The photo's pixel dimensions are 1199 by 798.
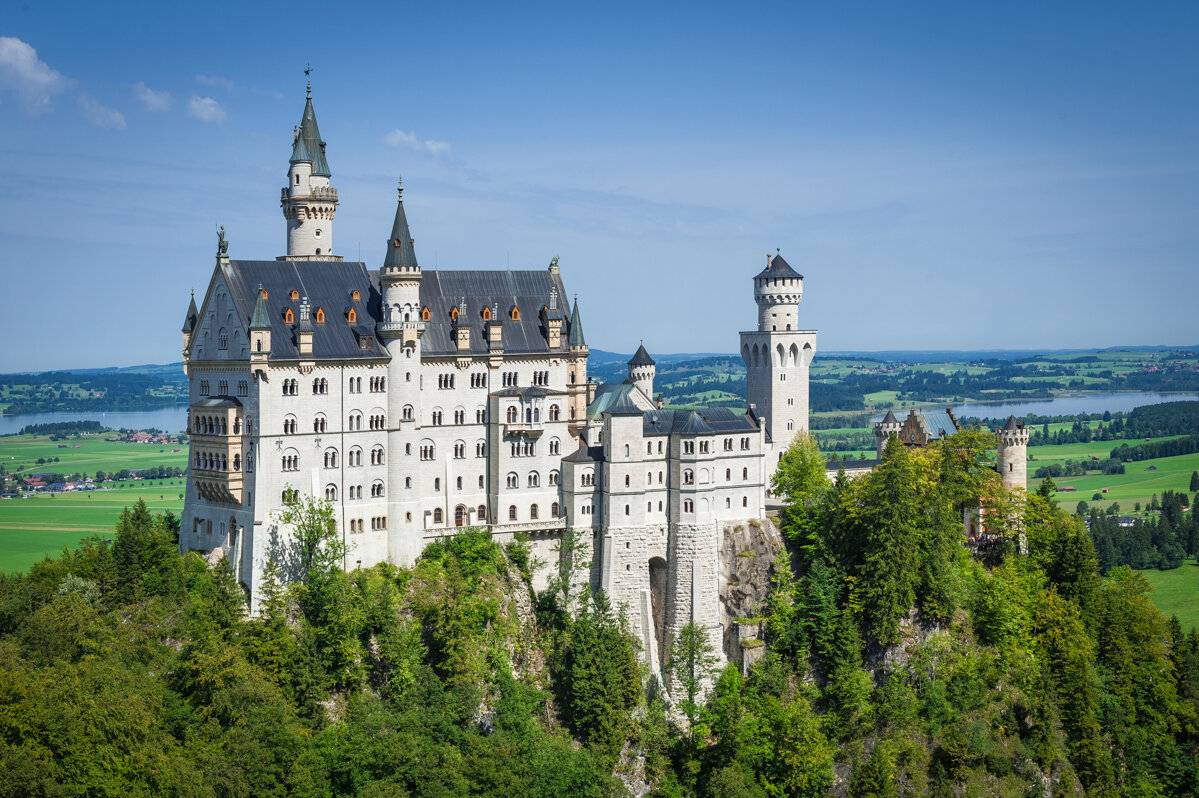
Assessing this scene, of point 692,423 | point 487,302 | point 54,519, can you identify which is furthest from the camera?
point 54,519

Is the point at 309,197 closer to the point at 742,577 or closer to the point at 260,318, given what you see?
the point at 260,318

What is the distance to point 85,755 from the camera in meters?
66.8

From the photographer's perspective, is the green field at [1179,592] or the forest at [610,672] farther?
the green field at [1179,592]

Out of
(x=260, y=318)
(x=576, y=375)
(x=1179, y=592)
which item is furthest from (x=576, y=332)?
(x=1179, y=592)

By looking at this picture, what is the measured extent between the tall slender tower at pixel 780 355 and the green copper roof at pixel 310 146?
1342 inches

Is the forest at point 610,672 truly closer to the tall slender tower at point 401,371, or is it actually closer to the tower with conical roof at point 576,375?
the tall slender tower at point 401,371

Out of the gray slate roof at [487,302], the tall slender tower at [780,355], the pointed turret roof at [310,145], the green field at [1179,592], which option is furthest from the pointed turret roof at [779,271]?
the green field at [1179,592]

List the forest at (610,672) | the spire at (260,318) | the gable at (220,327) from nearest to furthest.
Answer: the forest at (610,672) → the spire at (260,318) → the gable at (220,327)

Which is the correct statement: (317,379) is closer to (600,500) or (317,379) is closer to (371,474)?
(371,474)

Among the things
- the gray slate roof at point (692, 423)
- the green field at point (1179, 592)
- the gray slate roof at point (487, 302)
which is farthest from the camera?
the green field at point (1179, 592)

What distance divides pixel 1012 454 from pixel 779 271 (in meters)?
22.4

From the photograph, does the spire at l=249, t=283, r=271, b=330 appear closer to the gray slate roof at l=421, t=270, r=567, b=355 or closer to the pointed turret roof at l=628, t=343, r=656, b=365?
the gray slate roof at l=421, t=270, r=567, b=355

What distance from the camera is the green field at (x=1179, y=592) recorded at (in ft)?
461

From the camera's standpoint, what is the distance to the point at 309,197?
90875mm
